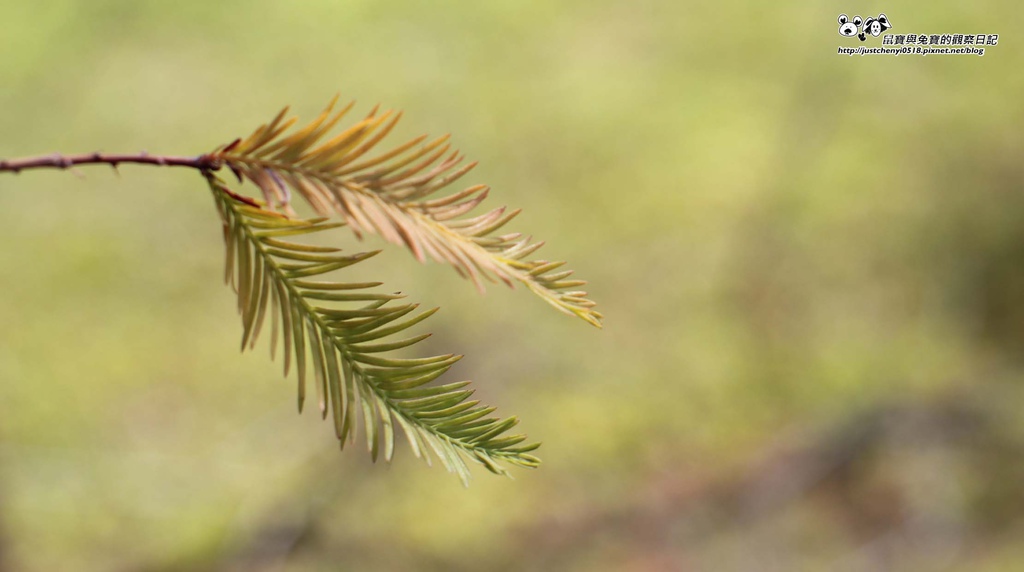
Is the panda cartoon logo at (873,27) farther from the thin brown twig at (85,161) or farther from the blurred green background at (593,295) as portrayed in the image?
the thin brown twig at (85,161)

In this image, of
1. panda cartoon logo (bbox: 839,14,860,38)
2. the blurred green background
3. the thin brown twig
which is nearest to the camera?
the thin brown twig

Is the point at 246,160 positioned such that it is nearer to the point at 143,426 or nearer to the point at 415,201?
the point at 415,201

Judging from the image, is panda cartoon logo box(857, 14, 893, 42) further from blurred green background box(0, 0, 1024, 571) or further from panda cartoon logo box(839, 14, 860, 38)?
blurred green background box(0, 0, 1024, 571)

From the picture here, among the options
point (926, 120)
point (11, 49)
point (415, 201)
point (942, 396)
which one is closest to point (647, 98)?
point (926, 120)

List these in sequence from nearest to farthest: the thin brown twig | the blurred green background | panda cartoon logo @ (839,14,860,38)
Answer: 1. the thin brown twig
2. the blurred green background
3. panda cartoon logo @ (839,14,860,38)

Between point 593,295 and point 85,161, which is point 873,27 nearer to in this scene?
point 593,295

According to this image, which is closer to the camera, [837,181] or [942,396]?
[942,396]

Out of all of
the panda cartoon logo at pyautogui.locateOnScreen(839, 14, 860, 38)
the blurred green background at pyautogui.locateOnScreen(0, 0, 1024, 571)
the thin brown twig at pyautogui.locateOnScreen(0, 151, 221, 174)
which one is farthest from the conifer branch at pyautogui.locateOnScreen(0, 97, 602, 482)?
the panda cartoon logo at pyautogui.locateOnScreen(839, 14, 860, 38)

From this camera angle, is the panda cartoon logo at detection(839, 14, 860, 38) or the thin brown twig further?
the panda cartoon logo at detection(839, 14, 860, 38)
